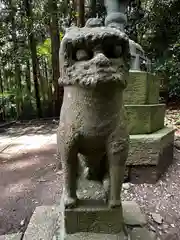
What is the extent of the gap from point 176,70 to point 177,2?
6.78 feet

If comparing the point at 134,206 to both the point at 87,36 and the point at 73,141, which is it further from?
the point at 87,36

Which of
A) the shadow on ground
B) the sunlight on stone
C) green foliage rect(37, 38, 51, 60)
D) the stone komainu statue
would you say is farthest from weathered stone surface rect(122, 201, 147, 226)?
green foliage rect(37, 38, 51, 60)

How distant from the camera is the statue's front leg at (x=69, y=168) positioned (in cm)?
123

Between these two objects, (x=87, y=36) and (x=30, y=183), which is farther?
(x=30, y=183)

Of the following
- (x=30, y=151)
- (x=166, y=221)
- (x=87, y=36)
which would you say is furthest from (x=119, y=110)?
(x=30, y=151)

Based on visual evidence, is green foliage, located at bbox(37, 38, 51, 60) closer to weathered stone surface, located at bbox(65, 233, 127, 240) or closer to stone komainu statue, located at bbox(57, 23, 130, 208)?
stone komainu statue, located at bbox(57, 23, 130, 208)

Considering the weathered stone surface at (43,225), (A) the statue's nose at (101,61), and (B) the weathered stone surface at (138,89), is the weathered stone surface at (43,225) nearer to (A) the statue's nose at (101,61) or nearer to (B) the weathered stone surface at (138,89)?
(A) the statue's nose at (101,61)

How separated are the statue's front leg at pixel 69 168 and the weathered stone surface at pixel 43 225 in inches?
11.5

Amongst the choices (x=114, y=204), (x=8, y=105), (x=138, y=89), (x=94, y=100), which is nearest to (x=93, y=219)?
(x=114, y=204)

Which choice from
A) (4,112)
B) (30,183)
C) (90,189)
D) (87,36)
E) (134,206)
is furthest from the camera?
(4,112)

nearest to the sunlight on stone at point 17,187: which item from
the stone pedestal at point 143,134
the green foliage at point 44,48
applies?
the stone pedestal at point 143,134

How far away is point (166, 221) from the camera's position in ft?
6.78

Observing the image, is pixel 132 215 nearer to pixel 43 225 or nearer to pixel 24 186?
pixel 43 225

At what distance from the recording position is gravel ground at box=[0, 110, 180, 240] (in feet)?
6.75
